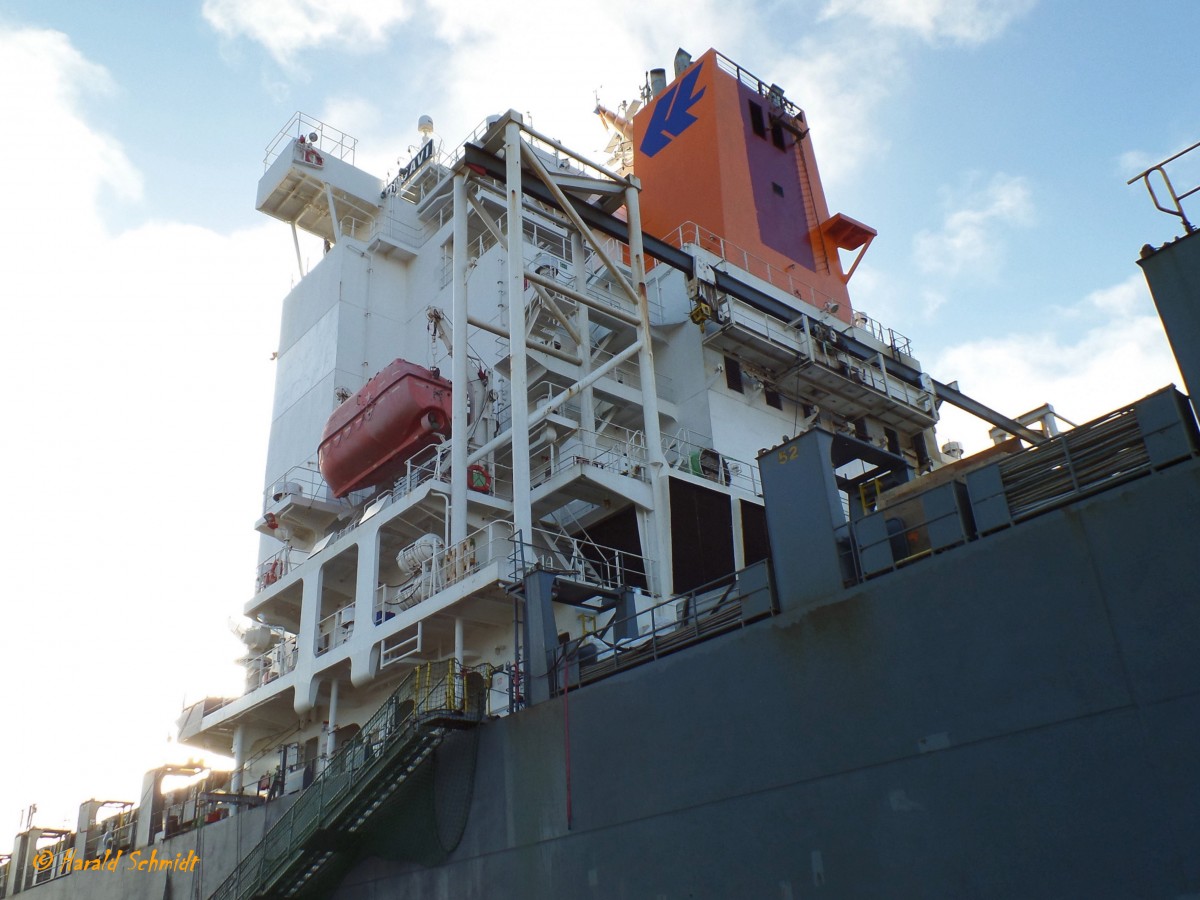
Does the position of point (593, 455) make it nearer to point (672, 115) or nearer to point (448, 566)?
point (448, 566)

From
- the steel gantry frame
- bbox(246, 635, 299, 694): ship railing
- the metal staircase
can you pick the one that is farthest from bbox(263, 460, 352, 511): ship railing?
the metal staircase

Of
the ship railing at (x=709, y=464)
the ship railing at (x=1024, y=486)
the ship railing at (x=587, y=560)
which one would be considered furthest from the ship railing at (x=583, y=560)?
the ship railing at (x=1024, y=486)

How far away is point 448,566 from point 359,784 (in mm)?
4094

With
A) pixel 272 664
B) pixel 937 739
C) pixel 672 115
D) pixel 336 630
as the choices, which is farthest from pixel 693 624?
pixel 672 115

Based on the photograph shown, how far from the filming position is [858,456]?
13805 millimetres

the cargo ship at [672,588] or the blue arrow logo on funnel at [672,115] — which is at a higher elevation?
the blue arrow logo on funnel at [672,115]

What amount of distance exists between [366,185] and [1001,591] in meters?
26.6

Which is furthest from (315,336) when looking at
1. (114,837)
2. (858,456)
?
(858,456)

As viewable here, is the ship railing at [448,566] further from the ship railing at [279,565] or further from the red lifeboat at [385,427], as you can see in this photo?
the ship railing at [279,565]

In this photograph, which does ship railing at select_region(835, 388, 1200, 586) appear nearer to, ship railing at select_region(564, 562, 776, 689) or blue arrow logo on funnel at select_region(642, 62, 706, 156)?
ship railing at select_region(564, 562, 776, 689)

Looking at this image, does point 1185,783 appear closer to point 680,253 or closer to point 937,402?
point 680,253

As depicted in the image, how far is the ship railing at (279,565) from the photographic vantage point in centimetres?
2461

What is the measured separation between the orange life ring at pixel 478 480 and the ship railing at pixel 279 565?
18.6 ft

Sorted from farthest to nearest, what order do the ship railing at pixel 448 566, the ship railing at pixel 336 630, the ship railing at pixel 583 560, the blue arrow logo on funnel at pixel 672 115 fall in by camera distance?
1. the blue arrow logo on funnel at pixel 672 115
2. the ship railing at pixel 336 630
3. the ship railing at pixel 448 566
4. the ship railing at pixel 583 560
